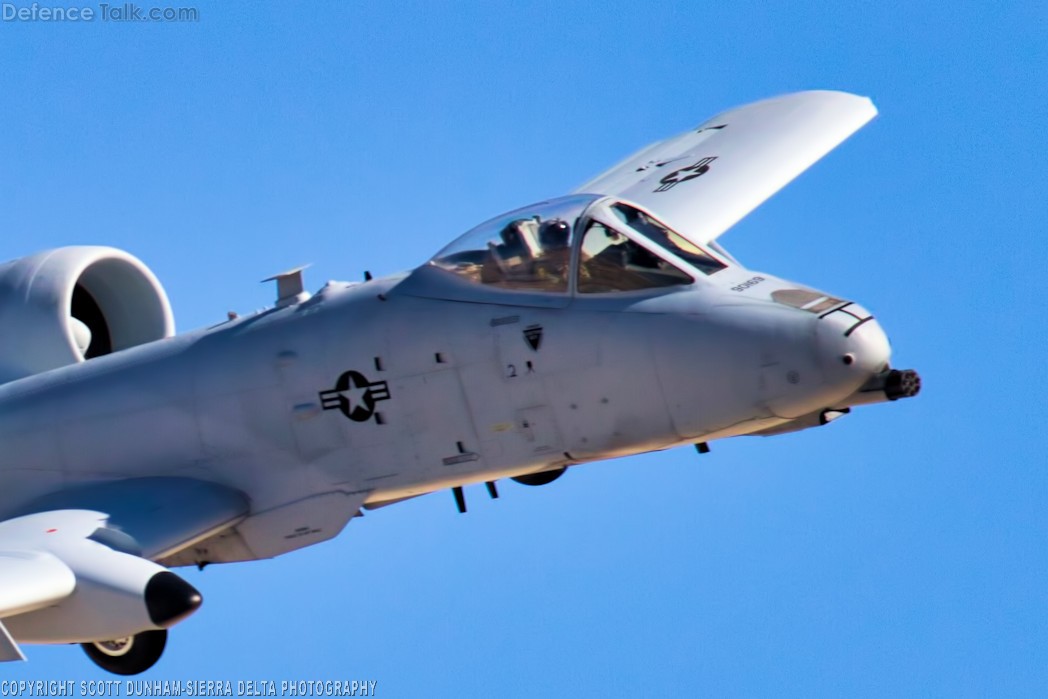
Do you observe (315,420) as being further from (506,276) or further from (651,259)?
(651,259)

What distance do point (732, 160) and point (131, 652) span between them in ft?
34.3

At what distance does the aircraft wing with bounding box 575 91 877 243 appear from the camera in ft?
82.2

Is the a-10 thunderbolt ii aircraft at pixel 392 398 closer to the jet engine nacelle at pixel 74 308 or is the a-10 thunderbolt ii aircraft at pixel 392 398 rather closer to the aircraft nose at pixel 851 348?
the aircraft nose at pixel 851 348

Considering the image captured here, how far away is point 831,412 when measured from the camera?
19.0 metres

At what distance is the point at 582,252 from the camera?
1956 centimetres

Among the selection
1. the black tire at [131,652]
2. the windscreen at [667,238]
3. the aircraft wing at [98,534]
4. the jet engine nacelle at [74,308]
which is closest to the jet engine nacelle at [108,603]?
the aircraft wing at [98,534]

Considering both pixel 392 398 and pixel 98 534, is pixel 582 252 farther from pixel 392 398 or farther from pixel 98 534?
pixel 98 534

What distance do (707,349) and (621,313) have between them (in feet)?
3.03

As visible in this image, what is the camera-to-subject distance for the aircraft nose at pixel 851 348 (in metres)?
18.2

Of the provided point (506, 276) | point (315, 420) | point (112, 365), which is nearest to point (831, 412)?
point (506, 276)

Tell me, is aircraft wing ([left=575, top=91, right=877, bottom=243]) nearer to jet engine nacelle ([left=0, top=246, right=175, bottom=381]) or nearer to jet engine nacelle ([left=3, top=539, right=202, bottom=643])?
jet engine nacelle ([left=0, top=246, right=175, bottom=381])

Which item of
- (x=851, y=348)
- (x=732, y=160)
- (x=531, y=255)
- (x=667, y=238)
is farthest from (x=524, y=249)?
(x=732, y=160)

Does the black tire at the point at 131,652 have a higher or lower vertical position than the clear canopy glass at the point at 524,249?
lower

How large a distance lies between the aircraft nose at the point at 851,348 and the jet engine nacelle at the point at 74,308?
9.42 meters
